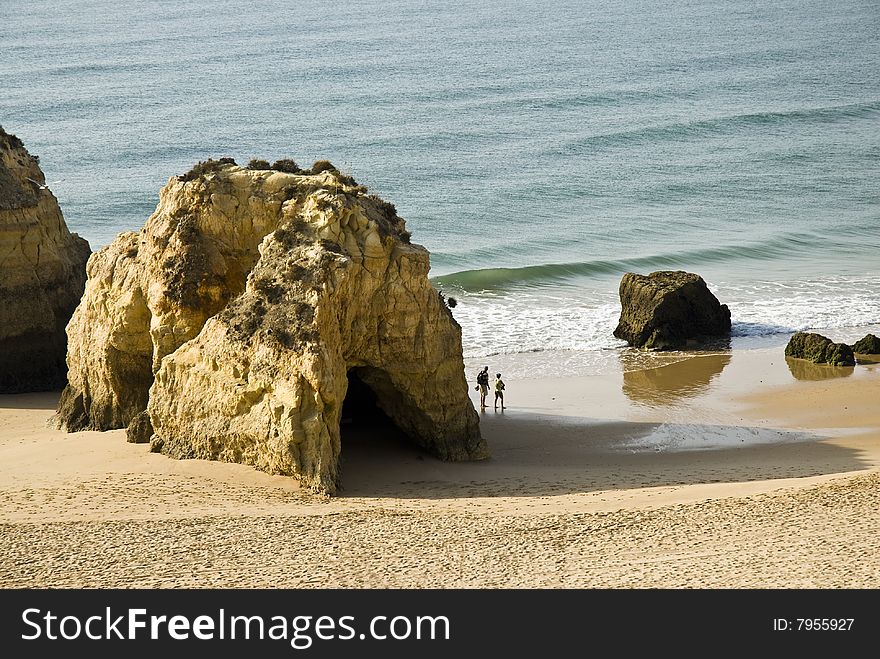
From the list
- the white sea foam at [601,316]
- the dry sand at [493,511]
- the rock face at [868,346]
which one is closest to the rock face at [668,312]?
the white sea foam at [601,316]

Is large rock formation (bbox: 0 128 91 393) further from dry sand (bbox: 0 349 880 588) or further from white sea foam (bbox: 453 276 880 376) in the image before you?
white sea foam (bbox: 453 276 880 376)

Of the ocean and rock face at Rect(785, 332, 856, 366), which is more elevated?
the ocean

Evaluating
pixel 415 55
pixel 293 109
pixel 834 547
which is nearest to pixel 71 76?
pixel 293 109

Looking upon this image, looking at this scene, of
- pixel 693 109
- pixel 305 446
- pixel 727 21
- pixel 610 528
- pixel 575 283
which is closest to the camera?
pixel 610 528

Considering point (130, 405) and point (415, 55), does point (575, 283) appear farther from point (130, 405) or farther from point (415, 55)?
point (415, 55)

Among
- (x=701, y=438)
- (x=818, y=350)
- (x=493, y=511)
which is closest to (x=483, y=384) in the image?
(x=701, y=438)

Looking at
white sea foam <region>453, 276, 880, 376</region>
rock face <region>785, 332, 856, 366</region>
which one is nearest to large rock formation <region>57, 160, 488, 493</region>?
white sea foam <region>453, 276, 880, 376</region>

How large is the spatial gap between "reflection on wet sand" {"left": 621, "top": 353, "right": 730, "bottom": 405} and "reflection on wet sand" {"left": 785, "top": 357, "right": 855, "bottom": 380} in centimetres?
148

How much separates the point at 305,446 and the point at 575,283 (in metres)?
20.6

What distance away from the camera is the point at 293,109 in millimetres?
61094

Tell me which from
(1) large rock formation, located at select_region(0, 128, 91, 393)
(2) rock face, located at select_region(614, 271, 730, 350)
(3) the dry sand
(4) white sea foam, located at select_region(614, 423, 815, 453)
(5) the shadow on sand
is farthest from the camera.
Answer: (2) rock face, located at select_region(614, 271, 730, 350)

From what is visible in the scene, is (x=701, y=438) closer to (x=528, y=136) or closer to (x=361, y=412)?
(x=361, y=412)

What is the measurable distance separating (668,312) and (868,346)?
14.4ft

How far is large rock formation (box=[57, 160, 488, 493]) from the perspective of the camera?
54.0 feet
